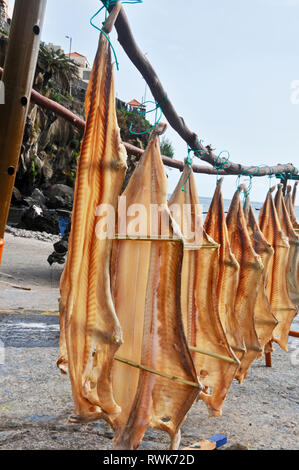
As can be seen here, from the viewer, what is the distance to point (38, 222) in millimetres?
24547

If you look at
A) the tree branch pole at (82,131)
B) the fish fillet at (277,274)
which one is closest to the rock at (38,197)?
the tree branch pole at (82,131)

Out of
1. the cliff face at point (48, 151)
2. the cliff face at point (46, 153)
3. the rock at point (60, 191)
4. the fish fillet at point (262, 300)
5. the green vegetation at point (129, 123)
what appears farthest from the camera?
the green vegetation at point (129, 123)

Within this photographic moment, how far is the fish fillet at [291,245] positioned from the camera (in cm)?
422

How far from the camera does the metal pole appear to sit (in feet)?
6.17

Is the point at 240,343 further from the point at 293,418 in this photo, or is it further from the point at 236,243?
the point at 293,418

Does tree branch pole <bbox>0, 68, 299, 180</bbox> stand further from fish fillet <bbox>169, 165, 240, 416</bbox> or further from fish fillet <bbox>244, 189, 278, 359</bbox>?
fish fillet <bbox>169, 165, 240, 416</bbox>

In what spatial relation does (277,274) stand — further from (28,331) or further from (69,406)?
(28,331)

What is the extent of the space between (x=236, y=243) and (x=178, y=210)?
914mm

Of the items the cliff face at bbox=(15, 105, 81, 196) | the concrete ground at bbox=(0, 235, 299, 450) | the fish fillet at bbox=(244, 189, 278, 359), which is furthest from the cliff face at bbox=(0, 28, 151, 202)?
the fish fillet at bbox=(244, 189, 278, 359)

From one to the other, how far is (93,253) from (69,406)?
8.53 feet

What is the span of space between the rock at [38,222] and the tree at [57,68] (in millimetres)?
13094

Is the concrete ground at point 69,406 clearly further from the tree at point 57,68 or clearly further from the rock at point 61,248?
the tree at point 57,68

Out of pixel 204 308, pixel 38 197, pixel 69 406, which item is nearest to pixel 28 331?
pixel 69 406

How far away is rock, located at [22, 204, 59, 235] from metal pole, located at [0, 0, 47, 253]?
23.1 m
